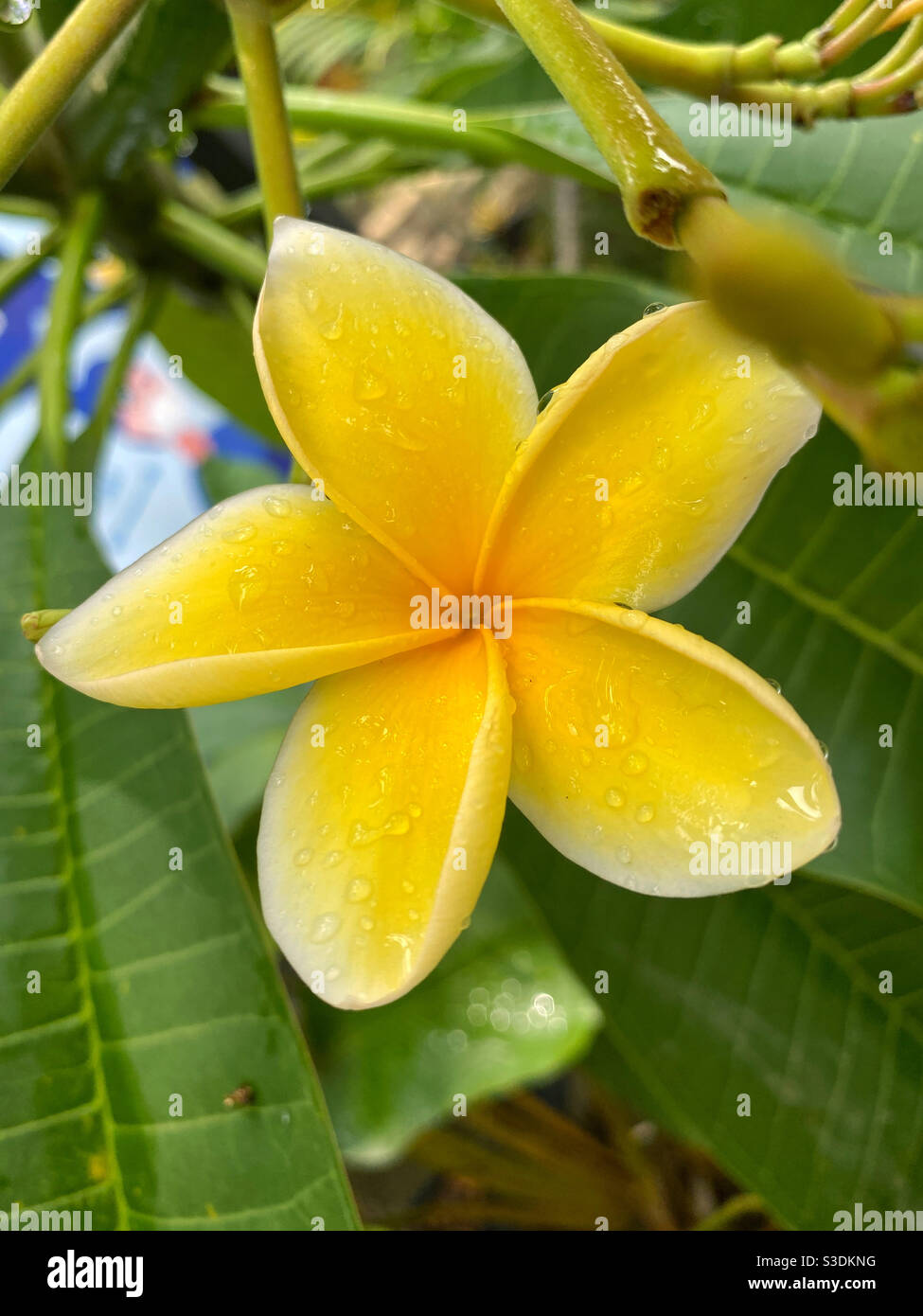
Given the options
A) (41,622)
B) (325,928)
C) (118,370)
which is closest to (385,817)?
(325,928)

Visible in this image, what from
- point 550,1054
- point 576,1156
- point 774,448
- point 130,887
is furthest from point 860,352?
point 576,1156

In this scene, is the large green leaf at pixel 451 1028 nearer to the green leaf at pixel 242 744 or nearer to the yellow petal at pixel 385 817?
the green leaf at pixel 242 744

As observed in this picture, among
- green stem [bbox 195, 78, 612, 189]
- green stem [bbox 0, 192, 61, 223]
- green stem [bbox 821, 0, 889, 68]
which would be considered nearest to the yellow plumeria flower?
green stem [bbox 821, 0, 889, 68]

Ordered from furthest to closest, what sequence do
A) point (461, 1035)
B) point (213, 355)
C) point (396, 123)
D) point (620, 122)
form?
point (213, 355) < point (461, 1035) < point (396, 123) < point (620, 122)

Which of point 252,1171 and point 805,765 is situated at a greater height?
point 805,765

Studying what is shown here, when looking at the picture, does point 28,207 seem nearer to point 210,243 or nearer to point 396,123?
point 210,243
